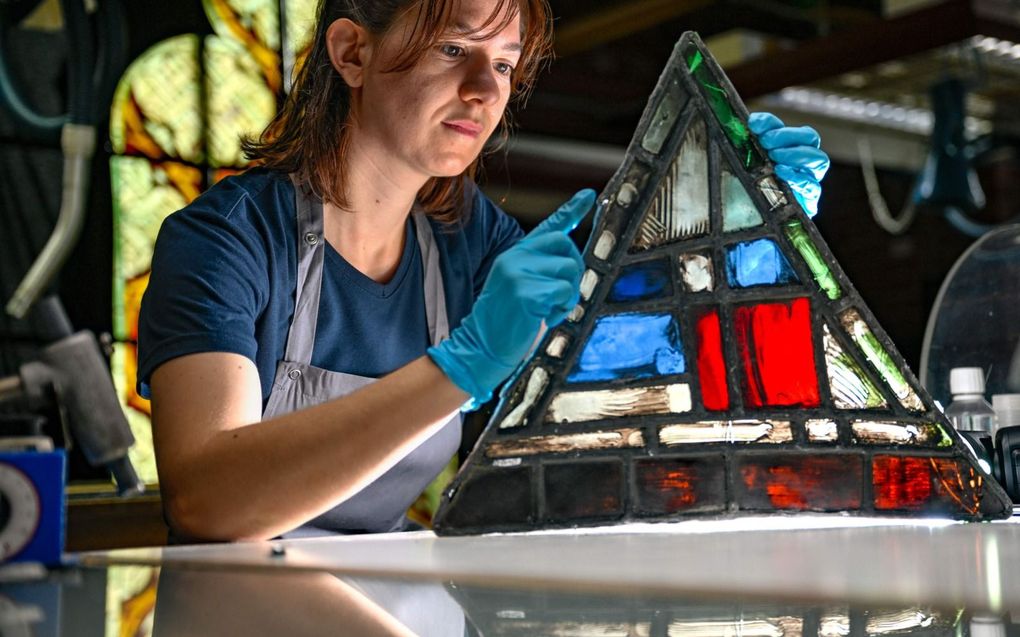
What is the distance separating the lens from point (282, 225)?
1.44m

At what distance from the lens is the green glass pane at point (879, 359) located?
1.18 metres

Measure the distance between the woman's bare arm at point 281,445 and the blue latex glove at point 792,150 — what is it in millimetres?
480

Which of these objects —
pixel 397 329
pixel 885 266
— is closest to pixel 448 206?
pixel 397 329

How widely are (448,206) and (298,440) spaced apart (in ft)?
2.17

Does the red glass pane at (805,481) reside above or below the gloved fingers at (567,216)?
below

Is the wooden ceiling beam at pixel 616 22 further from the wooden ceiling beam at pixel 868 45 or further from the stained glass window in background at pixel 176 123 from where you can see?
the stained glass window in background at pixel 176 123

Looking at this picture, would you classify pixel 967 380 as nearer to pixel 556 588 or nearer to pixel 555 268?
pixel 555 268

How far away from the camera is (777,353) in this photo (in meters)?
1.20

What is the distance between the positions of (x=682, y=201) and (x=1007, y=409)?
60 centimetres

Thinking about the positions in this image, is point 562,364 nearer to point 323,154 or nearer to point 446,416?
point 446,416

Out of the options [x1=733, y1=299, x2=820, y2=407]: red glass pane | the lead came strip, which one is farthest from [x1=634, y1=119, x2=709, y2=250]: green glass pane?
the lead came strip

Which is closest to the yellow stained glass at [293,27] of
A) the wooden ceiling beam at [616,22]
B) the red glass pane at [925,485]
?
the wooden ceiling beam at [616,22]

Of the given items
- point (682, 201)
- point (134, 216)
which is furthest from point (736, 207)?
point (134, 216)

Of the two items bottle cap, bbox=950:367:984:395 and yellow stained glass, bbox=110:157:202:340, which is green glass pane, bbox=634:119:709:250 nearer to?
bottle cap, bbox=950:367:984:395
